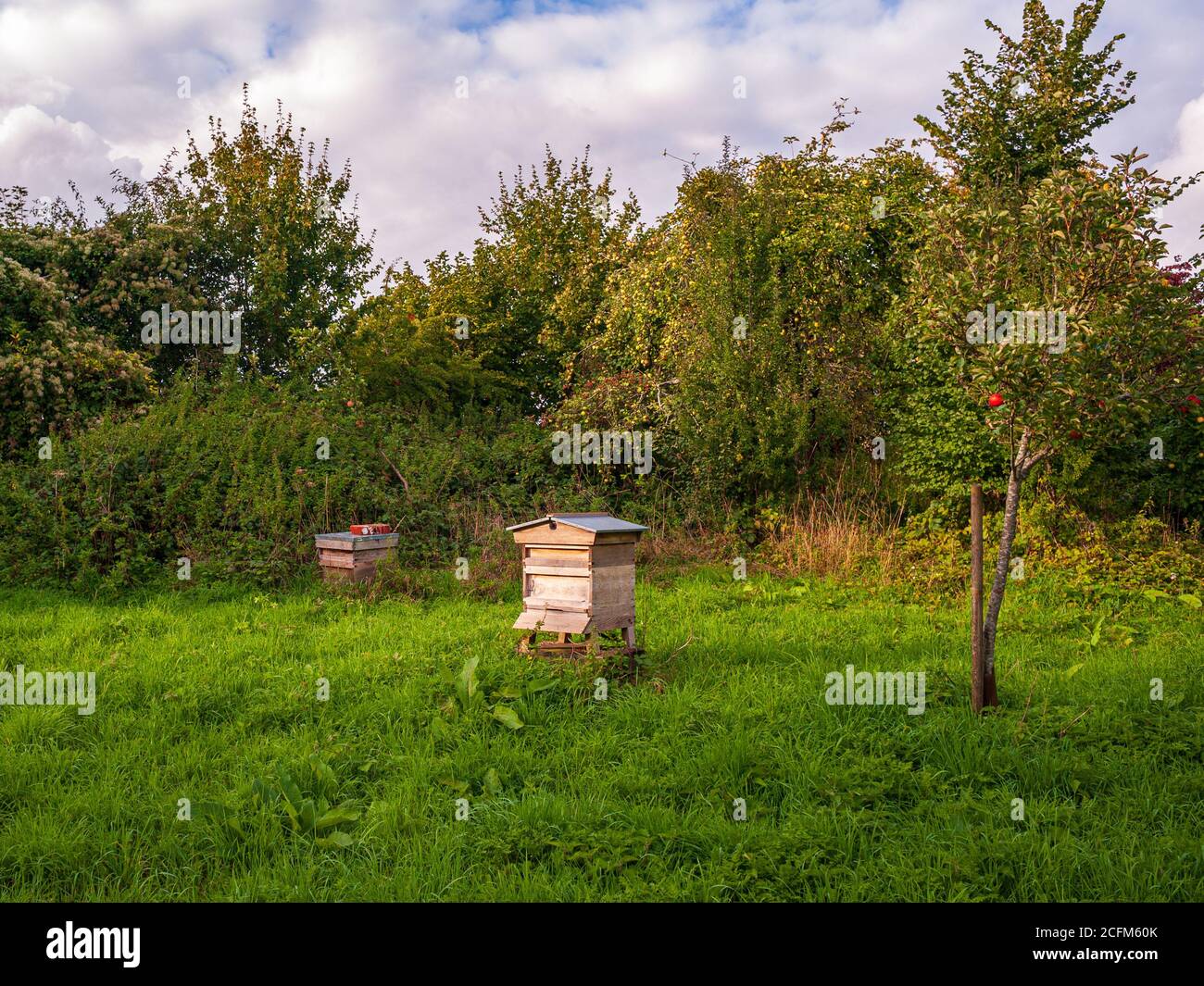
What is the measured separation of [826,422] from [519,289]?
10.6 m

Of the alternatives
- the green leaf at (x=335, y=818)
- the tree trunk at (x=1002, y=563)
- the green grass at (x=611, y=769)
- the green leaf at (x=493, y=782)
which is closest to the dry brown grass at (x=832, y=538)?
the green grass at (x=611, y=769)

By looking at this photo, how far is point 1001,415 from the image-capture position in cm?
593

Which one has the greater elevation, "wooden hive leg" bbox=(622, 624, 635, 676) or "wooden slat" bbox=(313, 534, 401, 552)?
"wooden slat" bbox=(313, 534, 401, 552)

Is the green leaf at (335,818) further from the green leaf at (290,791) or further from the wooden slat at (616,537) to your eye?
the wooden slat at (616,537)

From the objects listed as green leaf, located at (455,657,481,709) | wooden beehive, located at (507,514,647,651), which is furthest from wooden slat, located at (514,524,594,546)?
green leaf, located at (455,657,481,709)

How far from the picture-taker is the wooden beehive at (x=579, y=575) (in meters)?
6.75

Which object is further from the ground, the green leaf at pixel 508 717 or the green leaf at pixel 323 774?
the green leaf at pixel 508 717

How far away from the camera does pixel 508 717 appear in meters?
5.74

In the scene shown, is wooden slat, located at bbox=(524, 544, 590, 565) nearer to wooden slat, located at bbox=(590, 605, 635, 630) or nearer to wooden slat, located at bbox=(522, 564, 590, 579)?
wooden slat, located at bbox=(522, 564, 590, 579)

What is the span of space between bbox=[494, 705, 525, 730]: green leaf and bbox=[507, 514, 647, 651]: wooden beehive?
3.61ft

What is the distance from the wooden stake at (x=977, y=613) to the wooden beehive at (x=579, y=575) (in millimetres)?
2484

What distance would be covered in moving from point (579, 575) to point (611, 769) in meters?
1.94

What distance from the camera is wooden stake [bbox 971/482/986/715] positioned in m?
5.91
